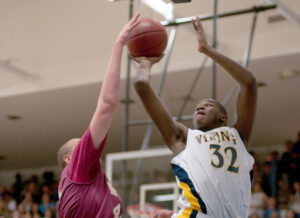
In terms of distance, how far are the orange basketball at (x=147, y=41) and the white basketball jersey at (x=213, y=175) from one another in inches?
Result: 23.8

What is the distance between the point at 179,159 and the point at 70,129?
9542 millimetres

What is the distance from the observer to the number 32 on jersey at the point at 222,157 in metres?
3.53

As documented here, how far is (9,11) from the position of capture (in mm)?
9867

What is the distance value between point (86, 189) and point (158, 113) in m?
0.71

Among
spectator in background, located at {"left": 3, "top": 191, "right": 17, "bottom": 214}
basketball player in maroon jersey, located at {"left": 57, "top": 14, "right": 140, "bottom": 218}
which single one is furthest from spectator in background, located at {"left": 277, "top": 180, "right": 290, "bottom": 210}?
basketball player in maroon jersey, located at {"left": 57, "top": 14, "right": 140, "bottom": 218}

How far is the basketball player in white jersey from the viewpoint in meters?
3.47

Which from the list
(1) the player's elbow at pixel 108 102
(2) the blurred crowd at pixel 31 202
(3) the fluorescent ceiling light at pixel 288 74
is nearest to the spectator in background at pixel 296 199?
(3) the fluorescent ceiling light at pixel 288 74

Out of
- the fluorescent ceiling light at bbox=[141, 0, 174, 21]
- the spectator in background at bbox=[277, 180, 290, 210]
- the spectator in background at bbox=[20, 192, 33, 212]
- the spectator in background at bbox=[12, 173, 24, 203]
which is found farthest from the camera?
the spectator in background at bbox=[12, 173, 24, 203]

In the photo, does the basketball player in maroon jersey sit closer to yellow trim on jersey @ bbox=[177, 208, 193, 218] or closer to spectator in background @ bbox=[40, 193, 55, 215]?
yellow trim on jersey @ bbox=[177, 208, 193, 218]

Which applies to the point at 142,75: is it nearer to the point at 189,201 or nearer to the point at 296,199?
the point at 189,201

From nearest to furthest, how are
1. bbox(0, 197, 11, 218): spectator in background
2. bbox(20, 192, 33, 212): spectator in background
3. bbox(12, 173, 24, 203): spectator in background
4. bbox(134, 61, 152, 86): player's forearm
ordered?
bbox(134, 61, 152, 86): player's forearm → bbox(0, 197, 11, 218): spectator in background → bbox(20, 192, 33, 212): spectator in background → bbox(12, 173, 24, 203): spectator in background

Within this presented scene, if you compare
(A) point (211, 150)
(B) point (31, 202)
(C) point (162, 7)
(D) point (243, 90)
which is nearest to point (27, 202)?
(B) point (31, 202)

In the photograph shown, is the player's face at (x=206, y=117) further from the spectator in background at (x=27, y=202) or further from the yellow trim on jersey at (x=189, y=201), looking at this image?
the spectator in background at (x=27, y=202)

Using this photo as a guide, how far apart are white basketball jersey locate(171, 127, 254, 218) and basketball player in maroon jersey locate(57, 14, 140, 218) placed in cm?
43
